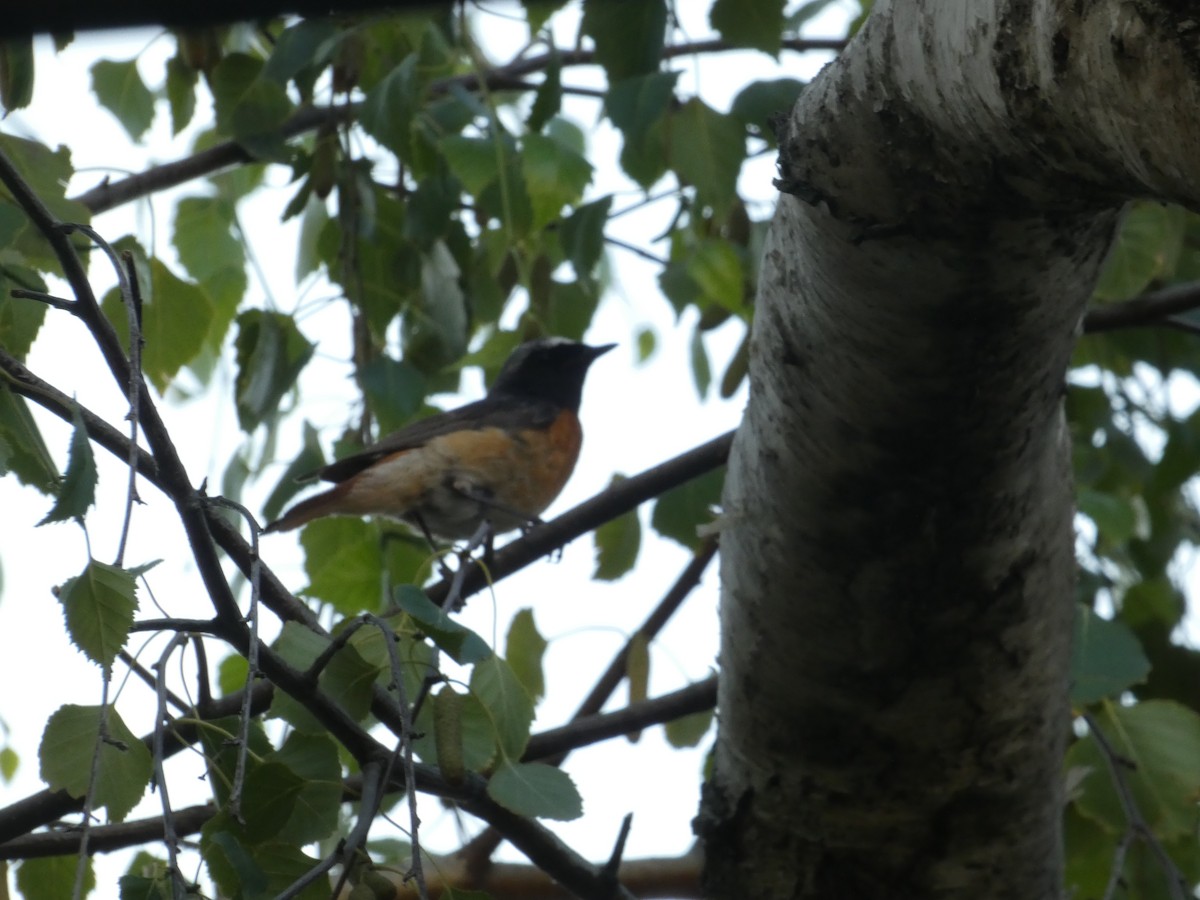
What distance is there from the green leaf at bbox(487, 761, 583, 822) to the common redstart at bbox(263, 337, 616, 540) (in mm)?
3097

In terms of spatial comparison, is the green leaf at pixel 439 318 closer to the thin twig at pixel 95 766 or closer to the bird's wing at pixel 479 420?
the bird's wing at pixel 479 420

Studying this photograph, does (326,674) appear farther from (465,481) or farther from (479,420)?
(479,420)

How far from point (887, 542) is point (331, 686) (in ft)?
2.79

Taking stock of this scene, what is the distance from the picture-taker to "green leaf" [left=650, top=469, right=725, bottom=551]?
3.53m

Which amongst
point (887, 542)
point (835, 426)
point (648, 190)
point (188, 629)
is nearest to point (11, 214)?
point (188, 629)

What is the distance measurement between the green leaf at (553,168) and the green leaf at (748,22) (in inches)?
21.7

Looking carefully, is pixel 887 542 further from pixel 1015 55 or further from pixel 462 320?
pixel 462 320

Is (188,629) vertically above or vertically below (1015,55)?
below

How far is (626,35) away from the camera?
3.21 metres

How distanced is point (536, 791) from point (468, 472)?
12.2 feet

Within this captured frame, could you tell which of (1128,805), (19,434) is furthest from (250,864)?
(1128,805)

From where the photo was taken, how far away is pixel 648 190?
3586 millimetres

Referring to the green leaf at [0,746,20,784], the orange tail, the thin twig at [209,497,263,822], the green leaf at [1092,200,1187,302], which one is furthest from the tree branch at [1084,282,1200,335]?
the green leaf at [0,746,20,784]

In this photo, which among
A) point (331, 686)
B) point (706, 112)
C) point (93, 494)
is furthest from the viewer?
point (706, 112)
